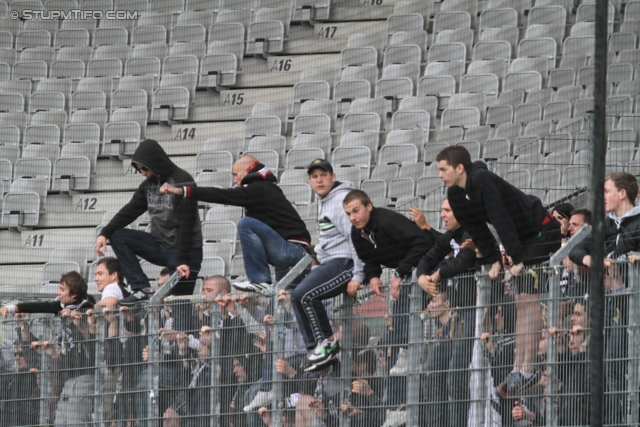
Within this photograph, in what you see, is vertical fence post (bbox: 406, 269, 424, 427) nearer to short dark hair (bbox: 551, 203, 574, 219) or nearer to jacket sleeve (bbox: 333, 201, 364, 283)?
jacket sleeve (bbox: 333, 201, 364, 283)

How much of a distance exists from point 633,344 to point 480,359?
29.0 inches

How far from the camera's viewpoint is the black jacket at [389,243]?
5496mm

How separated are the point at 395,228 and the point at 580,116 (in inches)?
187

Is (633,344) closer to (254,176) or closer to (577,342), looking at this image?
(577,342)

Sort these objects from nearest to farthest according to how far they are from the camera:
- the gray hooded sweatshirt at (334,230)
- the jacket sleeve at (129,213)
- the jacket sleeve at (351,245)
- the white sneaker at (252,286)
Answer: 1. the jacket sleeve at (351,245)
2. the gray hooded sweatshirt at (334,230)
3. the white sneaker at (252,286)
4. the jacket sleeve at (129,213)

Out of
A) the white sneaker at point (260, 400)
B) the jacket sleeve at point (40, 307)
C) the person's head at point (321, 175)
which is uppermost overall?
the person's head at point (321, 175)

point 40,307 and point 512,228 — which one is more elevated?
point 512,228

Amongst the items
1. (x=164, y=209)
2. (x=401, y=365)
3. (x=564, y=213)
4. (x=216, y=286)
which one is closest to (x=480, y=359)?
(x=401, y=365)

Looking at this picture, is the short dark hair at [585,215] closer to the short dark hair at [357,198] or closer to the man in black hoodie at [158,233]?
the short dark hair at [357,198]

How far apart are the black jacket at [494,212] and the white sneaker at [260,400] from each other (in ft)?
4.62

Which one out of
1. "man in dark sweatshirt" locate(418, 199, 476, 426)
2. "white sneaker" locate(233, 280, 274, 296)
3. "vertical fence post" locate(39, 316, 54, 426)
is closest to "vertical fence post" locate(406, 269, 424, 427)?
"man in dark sweatshirt" locate(418, 199, 476, 426)

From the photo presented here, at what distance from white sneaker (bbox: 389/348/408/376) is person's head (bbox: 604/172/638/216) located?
1.15 meters

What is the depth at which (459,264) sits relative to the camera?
202 inches

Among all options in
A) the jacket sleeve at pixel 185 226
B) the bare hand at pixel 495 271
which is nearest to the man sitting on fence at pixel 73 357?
the jacket sleeve at pixel 185 226
